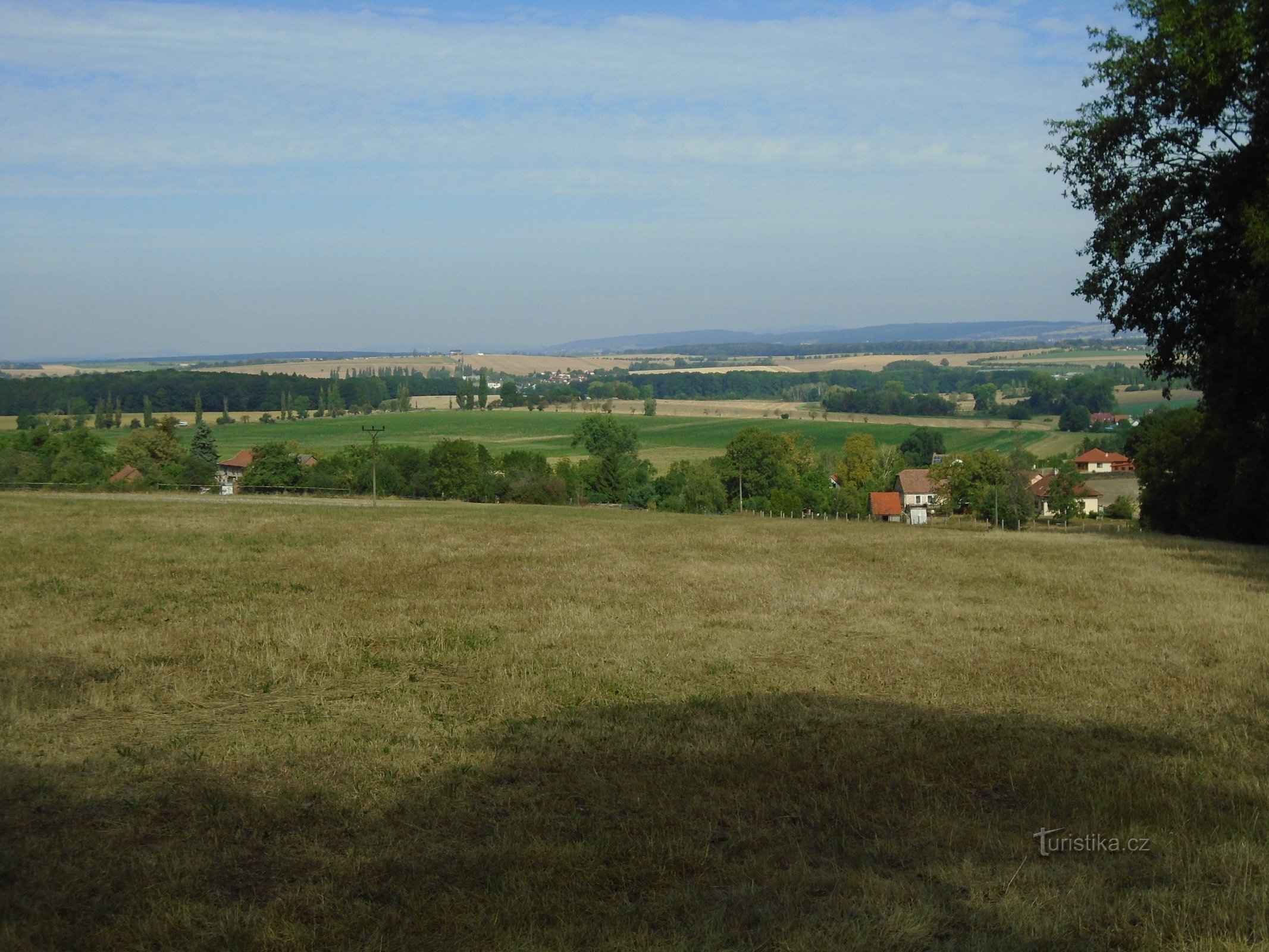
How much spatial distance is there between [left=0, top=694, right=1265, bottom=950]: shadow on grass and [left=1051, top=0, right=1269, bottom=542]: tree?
16.5 metres

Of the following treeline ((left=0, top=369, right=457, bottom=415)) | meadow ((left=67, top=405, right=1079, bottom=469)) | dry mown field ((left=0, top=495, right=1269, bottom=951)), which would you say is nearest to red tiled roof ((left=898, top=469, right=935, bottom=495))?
meadow ((left=67, top=405, right=1079, bottom=469))

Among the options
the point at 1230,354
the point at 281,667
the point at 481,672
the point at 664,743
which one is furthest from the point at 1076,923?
the point at 1230,354

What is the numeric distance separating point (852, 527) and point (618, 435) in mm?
67269

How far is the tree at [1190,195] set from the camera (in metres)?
21.2

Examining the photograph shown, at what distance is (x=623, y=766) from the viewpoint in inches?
336

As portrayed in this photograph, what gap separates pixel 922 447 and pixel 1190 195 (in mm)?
86267

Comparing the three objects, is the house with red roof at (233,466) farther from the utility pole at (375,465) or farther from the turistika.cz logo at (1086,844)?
the turistika.cz logo at (1086,844)

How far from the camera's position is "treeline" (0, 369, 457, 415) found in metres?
116

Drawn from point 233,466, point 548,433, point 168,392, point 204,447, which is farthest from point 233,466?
point 168,392

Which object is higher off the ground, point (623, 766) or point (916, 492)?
point (623, 766)

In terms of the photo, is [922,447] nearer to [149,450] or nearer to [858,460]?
[858,460]

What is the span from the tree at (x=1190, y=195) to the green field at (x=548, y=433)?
71467mm

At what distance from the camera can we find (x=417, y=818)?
23.9 ft

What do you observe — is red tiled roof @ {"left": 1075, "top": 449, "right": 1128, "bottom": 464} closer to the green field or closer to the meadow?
the meadow
